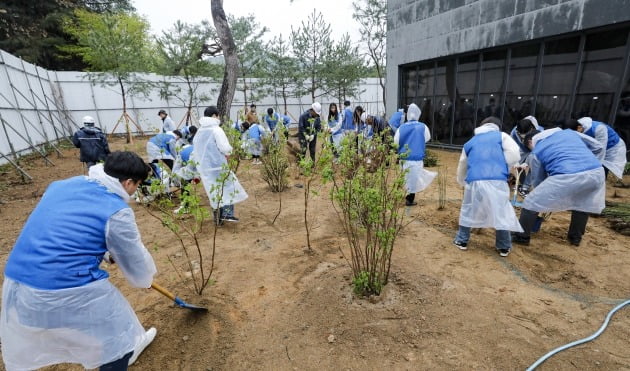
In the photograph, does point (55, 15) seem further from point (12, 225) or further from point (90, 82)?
point (12, 225)

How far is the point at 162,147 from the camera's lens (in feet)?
17.3

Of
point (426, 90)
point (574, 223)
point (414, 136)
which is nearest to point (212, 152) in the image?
point (414, 136)

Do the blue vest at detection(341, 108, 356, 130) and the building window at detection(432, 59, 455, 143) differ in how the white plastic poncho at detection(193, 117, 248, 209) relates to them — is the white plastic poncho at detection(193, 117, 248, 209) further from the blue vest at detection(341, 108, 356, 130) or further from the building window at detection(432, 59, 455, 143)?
the building window at detection(432, 59, 455, 143)

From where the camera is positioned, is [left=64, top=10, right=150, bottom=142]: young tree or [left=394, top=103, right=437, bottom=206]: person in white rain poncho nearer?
[left=394, top=103, right=437, bottom=206]: person in white rain poncho

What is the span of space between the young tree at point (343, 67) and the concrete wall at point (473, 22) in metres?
5.17

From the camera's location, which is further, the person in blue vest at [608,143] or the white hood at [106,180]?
the person in blue vest at [608,143]

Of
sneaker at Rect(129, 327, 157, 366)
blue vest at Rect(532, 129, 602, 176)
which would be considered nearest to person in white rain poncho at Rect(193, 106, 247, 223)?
sneaker at Rect(129, 327, 157, 366)

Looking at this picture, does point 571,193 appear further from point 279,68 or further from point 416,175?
point 279,68

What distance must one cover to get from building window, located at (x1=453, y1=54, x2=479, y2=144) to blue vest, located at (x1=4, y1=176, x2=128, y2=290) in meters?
8.73

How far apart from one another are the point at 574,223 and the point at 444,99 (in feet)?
21.2

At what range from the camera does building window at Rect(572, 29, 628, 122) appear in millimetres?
5773

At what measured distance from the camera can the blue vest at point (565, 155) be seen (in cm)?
306

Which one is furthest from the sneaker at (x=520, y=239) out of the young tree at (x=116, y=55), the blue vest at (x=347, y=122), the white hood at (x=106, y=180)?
the young tree at (x=116, y=55)

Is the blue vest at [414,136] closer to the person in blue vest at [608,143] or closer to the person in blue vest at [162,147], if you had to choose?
the person in blue vest at [608,143]
